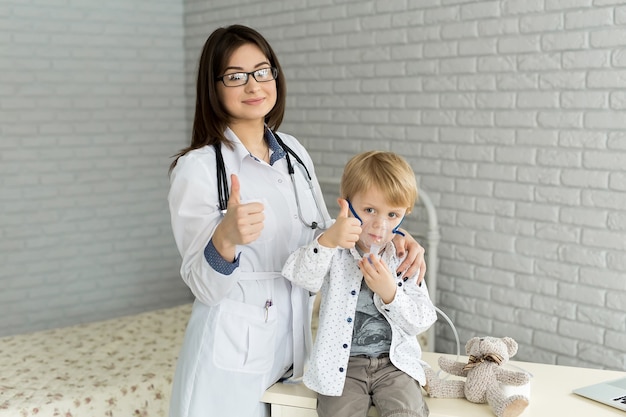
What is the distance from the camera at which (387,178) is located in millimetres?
1762

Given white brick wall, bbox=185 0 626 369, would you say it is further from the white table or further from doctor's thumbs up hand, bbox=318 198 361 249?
doctor's thumbs up hand, bbox=318 198 361 249

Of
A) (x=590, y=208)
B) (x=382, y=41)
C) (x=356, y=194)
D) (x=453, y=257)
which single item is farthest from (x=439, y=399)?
(x=382, y=41)

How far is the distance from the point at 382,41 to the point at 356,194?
7.52ft

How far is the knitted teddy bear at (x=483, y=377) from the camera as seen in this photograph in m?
1.79

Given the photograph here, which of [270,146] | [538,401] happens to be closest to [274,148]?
[270,146]

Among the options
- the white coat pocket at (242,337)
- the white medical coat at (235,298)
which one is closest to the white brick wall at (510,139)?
the white medical coat at (235,298)

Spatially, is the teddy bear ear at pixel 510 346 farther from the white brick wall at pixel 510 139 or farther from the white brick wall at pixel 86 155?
the white brick wall at pixel 86 155

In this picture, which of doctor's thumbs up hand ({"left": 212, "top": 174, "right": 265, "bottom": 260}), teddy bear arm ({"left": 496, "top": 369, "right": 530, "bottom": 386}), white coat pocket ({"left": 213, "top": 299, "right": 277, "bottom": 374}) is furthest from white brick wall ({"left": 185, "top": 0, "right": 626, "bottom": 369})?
doctor's thumbs up hand ({"left": 212, "top": 174, "right": 265, "bottom": 260})

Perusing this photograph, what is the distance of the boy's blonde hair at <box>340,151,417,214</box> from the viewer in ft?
5.78

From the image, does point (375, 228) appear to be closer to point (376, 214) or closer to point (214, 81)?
point (376, 214)

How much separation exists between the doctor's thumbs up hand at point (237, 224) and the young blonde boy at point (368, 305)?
0.18m

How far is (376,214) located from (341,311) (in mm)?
254

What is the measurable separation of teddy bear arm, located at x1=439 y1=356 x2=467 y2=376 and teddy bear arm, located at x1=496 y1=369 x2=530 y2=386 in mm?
114

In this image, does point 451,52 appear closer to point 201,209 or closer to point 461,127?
point 461,127
